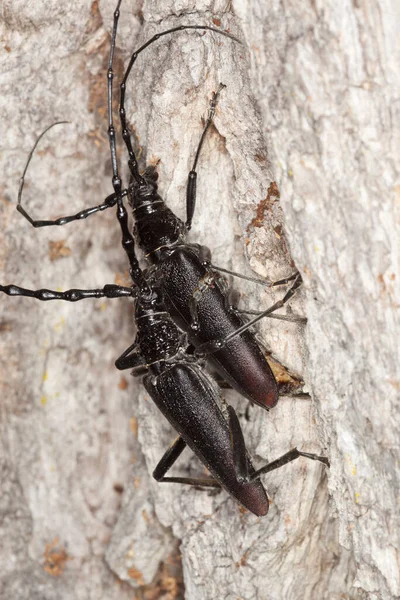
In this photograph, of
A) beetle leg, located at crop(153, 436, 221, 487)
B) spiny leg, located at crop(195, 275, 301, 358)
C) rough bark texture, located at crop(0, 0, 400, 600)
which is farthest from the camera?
beetle leg, located at crop(153, 436, 221, 487)

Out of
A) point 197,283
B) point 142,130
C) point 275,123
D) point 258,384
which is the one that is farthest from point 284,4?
point 258,384

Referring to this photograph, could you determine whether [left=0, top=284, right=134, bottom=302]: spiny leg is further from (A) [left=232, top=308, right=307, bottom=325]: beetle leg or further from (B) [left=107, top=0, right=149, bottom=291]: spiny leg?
(A) [left=232, top=308, right=307, bottom=325]: beetle leg

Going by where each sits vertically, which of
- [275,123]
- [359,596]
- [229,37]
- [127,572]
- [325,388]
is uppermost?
[229,37]

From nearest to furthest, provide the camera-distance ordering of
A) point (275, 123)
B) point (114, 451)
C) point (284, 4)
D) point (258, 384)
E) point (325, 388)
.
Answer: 1. point (284, 4)
2. point (275, 123)
3. point (325, 388)
4. point (258, 384)
5. point (114, 451)

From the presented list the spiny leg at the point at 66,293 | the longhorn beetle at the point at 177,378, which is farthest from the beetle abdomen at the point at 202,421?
the spiny leg at the point at 66,293

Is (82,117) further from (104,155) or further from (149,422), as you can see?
(149,422)

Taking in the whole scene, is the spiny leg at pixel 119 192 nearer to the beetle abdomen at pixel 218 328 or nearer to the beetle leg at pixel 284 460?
the beetle abdomen at pixel 218 328

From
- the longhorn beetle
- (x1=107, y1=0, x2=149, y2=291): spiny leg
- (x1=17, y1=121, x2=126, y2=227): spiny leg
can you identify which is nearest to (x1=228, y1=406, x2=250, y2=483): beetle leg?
the longhorn beetle
